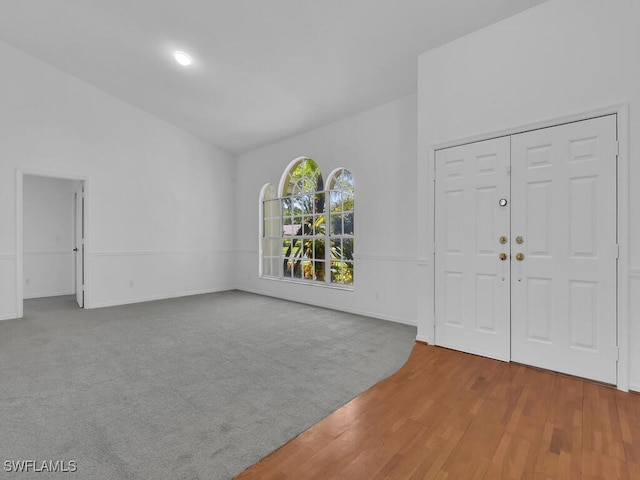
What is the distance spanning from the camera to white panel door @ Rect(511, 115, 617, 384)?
2.58m

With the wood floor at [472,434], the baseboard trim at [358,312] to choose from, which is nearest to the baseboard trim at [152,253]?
the baseboard trim at [358,312]

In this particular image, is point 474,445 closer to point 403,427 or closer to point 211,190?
point 403,427

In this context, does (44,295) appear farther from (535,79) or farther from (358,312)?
(535,79)

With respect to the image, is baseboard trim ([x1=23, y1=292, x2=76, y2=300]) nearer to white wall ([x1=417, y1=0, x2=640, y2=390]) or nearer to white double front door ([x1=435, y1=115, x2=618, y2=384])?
white wall ([x1=417, y1=0, x2=640, y2=390])

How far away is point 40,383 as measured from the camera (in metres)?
A: 2.60

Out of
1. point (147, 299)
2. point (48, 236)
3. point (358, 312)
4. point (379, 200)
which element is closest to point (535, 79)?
point (379, 200)

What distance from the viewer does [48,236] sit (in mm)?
6730

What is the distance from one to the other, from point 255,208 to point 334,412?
5310 mm

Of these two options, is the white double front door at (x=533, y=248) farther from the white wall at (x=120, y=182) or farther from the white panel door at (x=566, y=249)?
the white wall at (x=120, y=182)

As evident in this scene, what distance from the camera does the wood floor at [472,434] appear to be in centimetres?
163

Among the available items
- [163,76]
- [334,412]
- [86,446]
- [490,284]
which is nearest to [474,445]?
[334,412]

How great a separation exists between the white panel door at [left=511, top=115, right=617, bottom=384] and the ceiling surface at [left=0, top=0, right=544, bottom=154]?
1339 mm

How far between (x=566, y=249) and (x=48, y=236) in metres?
8.70

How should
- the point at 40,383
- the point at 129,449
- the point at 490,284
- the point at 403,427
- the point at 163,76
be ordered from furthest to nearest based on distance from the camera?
the point at 163,76 → the point at 490,284 → the point at 40,383 → the point at 403,427 → the point at 129,449
